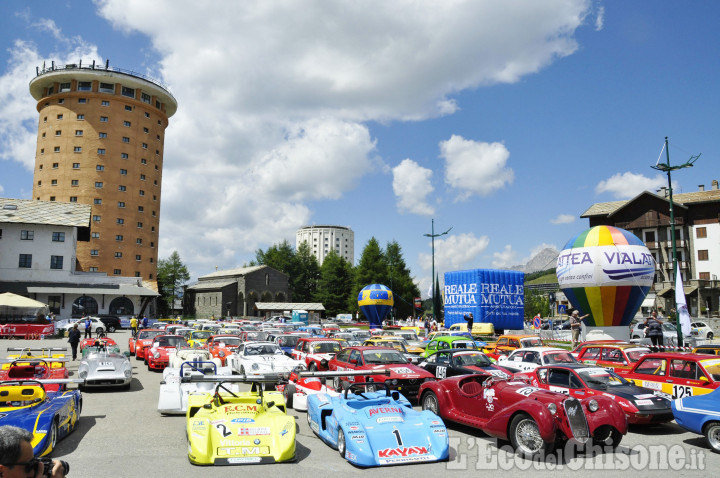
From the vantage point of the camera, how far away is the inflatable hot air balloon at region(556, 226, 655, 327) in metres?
28.1

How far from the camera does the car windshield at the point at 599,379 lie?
1128 cm

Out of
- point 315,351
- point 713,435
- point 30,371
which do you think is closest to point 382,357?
point 315,351

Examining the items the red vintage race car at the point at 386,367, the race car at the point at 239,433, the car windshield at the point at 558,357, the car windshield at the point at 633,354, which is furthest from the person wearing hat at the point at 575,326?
the race car at the point at 239,433

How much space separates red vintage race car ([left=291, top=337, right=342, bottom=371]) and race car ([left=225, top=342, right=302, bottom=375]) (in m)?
0.64

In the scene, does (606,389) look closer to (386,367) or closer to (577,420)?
(577,420)

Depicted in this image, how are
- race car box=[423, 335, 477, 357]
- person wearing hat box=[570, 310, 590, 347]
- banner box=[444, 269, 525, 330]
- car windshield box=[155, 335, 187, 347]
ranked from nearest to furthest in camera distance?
car windshield box=[155, 335, 187, 347]
race car box=[423, 335, 477, 357]
person wearing hat box=[570, 310, 590, 347]
banner box=[444, 269, 525, 330]

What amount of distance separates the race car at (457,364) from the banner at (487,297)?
3126cm

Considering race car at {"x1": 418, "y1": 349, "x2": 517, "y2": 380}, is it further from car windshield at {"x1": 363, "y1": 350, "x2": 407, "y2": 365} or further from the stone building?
the stone building

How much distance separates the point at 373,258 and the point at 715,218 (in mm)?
48337

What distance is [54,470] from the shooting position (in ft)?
12.3

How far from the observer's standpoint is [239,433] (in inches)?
332

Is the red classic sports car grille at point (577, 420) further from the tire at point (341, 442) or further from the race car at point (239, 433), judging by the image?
the race car at point (239, 433)

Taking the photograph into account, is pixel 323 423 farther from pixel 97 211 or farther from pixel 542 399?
pixel 97 211

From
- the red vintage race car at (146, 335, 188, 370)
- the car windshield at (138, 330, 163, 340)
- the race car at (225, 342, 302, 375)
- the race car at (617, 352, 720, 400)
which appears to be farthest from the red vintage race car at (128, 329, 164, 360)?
the race car at (617, 352, 720, 400)
